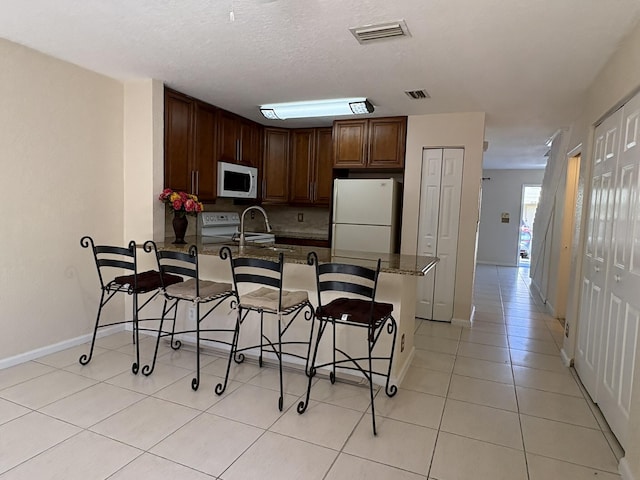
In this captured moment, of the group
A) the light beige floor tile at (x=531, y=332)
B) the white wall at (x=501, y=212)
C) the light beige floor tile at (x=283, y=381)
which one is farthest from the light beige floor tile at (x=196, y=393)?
the white wall at (x=501, y=212)

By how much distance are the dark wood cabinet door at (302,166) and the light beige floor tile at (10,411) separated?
3.52 m

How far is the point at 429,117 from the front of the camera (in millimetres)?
4246

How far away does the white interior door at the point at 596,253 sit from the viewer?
2.53 meters

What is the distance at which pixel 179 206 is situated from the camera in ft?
11.3

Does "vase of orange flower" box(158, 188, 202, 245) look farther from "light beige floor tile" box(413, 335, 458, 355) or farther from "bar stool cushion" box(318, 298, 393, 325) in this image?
"light beige floor tile" box(413, 335, 458, 355)

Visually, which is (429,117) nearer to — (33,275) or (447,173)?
(447,173)

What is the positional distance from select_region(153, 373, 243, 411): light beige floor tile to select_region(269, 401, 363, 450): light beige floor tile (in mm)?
488

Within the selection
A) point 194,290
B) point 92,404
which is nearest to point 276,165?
point 194,290

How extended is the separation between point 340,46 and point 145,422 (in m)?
2.59

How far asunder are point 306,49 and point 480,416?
261cm

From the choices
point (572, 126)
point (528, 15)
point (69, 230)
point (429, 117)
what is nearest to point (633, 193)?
point (528, 15)

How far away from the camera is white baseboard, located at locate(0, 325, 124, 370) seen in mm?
2852

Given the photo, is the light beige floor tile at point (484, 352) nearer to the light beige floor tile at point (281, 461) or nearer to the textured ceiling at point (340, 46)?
the light beige floor tile at point (281, 461)

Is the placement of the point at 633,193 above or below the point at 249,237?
above
